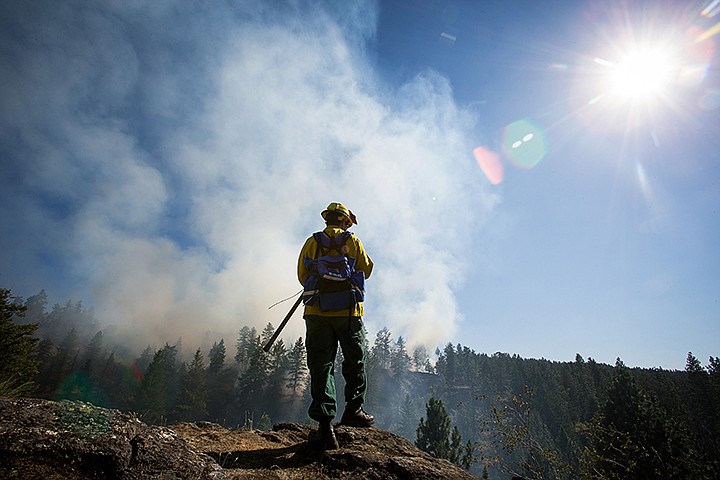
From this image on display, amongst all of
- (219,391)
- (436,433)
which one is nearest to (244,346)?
(219,391)

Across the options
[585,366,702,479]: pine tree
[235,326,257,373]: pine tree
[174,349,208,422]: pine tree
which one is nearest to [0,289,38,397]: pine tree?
[585,366,702,479]: pine tree

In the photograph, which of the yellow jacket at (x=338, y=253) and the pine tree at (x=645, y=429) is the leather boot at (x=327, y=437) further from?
the pine tree at (x=645, y=429)

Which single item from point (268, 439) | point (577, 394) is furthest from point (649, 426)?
point (577, 394)

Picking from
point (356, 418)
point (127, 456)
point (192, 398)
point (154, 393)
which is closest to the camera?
point (127, 456)

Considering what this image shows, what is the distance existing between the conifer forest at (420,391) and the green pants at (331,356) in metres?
5.44

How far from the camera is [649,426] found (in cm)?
2814

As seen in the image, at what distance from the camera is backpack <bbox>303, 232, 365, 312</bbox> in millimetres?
4645

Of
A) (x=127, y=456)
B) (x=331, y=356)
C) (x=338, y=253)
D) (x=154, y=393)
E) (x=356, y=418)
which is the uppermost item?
(x=338, y=253)

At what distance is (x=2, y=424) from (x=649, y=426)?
40642 millimetres

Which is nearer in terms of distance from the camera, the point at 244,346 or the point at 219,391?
the point at 219,391

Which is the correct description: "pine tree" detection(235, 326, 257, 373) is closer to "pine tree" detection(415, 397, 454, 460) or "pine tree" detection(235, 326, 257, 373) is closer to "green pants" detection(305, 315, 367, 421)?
"pine tree" detection(415, 397, 454, 460)

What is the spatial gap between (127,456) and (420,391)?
397 ft

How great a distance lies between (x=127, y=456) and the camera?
2389 mm

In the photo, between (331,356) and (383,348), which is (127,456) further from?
(383,348)
